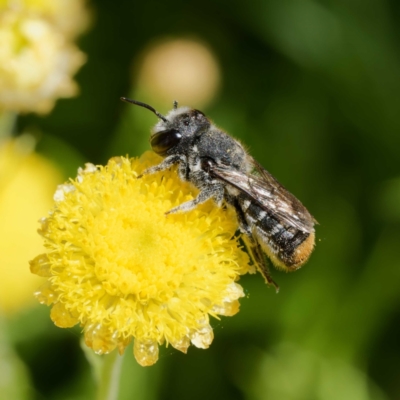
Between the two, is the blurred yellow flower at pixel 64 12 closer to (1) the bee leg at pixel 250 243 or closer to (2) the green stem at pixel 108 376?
(1) the bee leg at pixel 250 243

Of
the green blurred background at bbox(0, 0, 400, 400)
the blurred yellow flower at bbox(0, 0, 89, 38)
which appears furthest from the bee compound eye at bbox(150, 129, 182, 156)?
the green blurred background at bbox(0, 0, 400, 400)

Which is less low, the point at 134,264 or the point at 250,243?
the point at 250,243

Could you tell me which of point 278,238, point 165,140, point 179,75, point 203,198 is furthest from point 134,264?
point 179,75

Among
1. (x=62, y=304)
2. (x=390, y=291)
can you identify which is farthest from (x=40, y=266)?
(x=390, y=291)

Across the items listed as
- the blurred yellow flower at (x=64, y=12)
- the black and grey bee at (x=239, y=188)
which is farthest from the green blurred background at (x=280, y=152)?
the black and grey bee at (x=239, y=188)

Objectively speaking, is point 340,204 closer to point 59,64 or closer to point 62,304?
point 59,64

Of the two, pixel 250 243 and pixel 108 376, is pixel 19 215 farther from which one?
pixel 250 243
